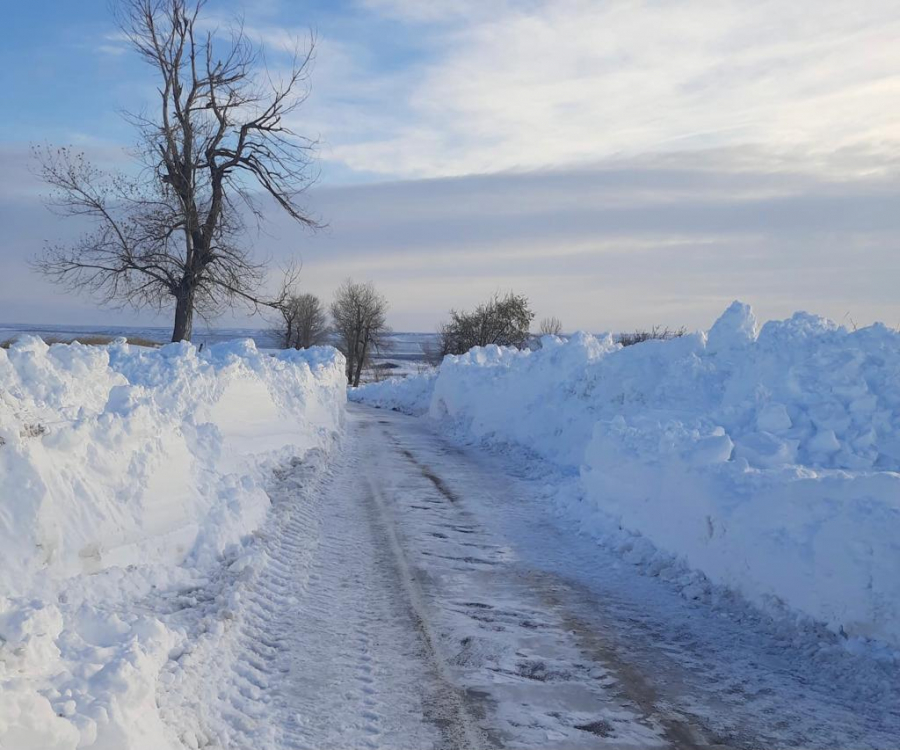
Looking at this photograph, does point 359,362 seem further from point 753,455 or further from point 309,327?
point 753,455

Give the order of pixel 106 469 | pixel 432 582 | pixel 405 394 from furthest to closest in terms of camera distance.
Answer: pixel 405 394 → pixel 432 582 → pixel 106 469

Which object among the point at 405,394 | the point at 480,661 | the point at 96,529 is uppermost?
the point at 96,529

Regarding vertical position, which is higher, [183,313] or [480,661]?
[183,313]

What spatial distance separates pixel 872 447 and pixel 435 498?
20.7 ft

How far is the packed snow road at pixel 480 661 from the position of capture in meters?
4.72

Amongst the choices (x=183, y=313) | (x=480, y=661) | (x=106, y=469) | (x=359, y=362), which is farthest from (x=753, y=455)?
(x=359, y=362)

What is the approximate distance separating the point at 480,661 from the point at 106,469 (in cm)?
365

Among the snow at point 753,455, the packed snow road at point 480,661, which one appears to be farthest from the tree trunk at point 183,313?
the packed snow road at point 480,661

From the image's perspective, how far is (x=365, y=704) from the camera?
5.00 meters

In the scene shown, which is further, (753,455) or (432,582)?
(753,455)

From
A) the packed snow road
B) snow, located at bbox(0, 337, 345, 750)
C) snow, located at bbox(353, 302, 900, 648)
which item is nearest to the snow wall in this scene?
snow, located at bbox(0, 337, 345, 750)

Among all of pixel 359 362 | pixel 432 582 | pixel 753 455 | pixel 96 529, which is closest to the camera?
pixel 96 529

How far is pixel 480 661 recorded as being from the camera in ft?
18.8

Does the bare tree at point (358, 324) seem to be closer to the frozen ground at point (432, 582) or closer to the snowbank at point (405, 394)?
the snowbank at point (405, 394)
